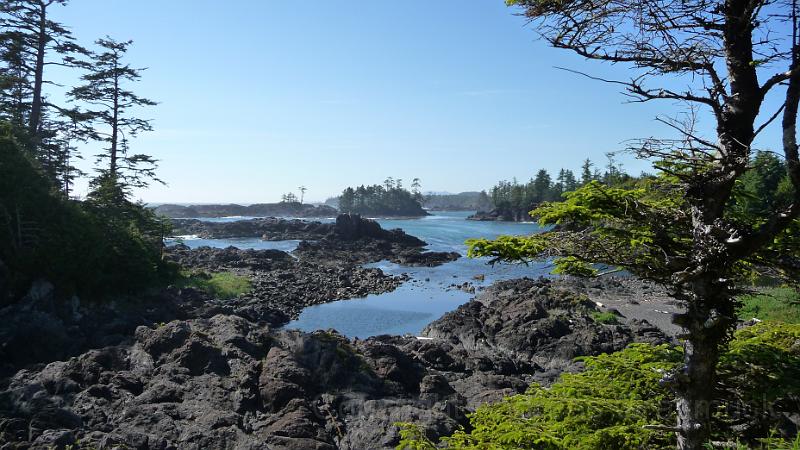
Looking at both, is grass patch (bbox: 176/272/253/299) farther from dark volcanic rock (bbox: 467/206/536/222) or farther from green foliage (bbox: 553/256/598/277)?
dark volcanic rock (bbox: 467/206/536/222)

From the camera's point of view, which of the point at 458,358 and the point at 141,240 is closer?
the point at 458,358

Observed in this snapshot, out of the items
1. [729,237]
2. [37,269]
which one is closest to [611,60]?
[729,237]

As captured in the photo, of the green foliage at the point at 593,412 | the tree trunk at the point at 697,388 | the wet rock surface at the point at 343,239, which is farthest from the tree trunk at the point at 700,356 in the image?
the wet rock surface at the point at 343,239

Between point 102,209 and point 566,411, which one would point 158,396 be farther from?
point 102,209

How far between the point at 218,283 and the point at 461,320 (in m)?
19.6

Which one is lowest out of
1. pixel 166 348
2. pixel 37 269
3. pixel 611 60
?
pixel 166 348

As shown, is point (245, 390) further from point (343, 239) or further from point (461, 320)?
point (343, 239)

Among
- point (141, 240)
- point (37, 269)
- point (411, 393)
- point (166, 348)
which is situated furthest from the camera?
point (141, 240)

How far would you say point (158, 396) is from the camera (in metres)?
12.5

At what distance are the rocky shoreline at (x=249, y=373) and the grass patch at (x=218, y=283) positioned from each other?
7.18m

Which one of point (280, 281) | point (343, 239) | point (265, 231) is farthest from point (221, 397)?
point (265, 231)

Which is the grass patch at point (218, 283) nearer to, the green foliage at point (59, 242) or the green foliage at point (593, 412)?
the green foliage at point (59, 242)

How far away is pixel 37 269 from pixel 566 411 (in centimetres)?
2460

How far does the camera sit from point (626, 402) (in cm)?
521
